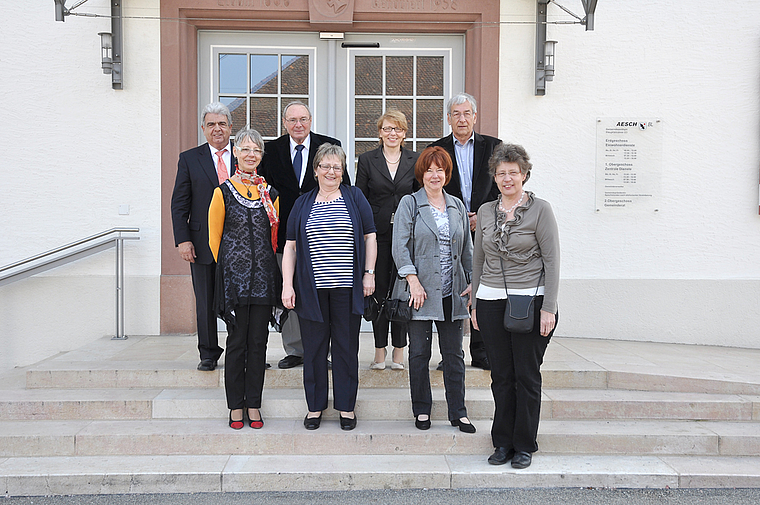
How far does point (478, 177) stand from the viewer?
169 inches

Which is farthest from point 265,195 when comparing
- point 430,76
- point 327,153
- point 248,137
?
point 430,76

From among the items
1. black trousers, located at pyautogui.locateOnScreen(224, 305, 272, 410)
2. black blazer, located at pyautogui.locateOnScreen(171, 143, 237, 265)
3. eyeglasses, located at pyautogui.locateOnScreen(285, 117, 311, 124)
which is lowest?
black trousers, located at pyautogui.locateOnScreen(224, 305, 272, 410)

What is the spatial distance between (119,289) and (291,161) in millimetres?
2376

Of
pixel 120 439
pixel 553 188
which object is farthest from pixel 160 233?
pixel 553 188

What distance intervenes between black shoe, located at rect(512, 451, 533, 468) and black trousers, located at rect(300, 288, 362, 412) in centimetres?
99

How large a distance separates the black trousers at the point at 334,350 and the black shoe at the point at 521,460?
38.8 inches

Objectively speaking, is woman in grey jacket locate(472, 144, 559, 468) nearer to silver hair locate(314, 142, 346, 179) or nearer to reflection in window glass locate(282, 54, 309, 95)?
silver hair locate(314, 142, 346, 179)

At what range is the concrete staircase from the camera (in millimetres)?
3393

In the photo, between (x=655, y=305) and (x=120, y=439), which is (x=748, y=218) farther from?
(x=120, y=439)

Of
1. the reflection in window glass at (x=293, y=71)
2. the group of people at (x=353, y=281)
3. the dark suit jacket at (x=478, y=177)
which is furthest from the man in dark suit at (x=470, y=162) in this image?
the reflection in window glass at (x=293, y=71)

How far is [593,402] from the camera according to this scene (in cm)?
406

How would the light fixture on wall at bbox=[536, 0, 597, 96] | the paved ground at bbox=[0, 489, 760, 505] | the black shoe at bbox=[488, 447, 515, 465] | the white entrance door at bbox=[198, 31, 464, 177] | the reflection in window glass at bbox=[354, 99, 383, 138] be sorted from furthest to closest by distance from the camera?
the reflection in window glass at bbox=[354, 99, 383, 138] < the white entrance door at bbox=[198, 31, 464, 177] < the light fixture on wall at bbox=[536, 0, 597, 96] < the black shoe at bbox=[488, 447, 515, 465] < the paved ground at bbox=[0, 489, 760, 505]

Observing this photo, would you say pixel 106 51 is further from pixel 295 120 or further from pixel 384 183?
pixel 384 183

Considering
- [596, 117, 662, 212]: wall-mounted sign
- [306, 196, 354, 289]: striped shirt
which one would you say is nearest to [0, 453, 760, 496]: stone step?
[306, 196, 354, 289]: striped shirt
